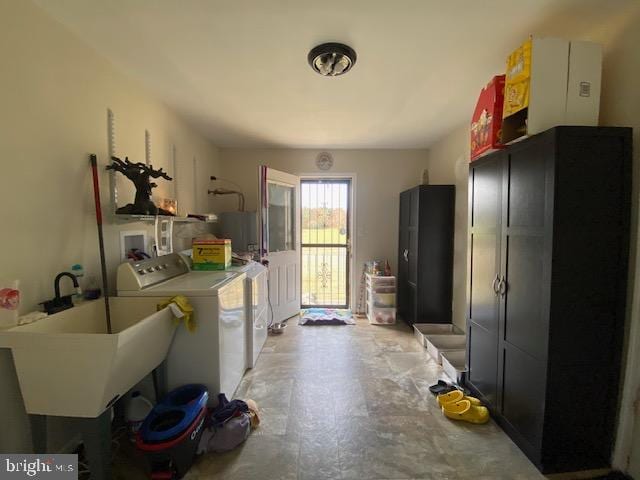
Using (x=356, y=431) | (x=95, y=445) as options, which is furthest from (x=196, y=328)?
(x=356, y=431)

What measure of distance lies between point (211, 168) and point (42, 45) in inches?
87.1

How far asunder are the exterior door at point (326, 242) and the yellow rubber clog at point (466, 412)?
2.34 m

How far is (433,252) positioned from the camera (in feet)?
10.5

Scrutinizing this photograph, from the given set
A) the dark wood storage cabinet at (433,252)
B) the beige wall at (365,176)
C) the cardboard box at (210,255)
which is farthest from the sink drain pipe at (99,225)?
the dark wood storage cabinet at (433,252)

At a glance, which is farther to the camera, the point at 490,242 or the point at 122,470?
Result: the point at 490,242

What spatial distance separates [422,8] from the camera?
134 centimetres

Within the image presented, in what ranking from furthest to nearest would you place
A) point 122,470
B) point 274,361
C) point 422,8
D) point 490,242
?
point 274,361
point 490,242
point 122,470
point 422,8

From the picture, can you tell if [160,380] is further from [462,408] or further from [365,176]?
[365,176]

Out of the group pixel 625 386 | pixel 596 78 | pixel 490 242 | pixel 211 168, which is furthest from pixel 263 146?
pixel 625 386

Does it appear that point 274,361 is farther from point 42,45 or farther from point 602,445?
point 42,45

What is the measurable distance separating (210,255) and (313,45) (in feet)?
5.78

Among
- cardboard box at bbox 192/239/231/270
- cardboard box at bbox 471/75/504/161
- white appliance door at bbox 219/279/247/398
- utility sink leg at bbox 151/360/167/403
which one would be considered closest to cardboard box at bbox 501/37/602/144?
cardboard box at bbox 471/75/504/161

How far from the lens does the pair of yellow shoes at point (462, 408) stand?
5.88ft

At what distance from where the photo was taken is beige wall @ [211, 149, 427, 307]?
12.7 ft
